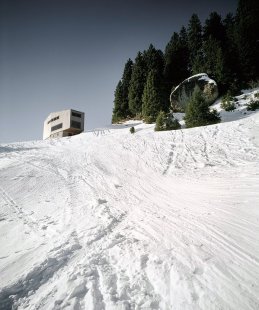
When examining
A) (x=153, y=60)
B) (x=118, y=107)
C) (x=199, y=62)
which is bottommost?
(x=118, y=107)

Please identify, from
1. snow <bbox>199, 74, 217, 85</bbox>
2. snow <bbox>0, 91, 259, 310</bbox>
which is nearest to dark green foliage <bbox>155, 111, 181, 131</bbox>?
snow <bbox>0, 91, 259, 310</bbox>

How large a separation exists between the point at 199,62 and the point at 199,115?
57.7 ft

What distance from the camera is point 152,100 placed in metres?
24.1

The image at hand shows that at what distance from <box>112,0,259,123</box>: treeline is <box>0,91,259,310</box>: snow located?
16.1 m

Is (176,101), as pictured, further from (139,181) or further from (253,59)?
(139,181)

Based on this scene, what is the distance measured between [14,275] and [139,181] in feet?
18.4

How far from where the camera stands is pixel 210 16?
1315 inches

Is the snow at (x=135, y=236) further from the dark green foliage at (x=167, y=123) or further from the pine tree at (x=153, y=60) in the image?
the pine tree at (x=153, y=60)

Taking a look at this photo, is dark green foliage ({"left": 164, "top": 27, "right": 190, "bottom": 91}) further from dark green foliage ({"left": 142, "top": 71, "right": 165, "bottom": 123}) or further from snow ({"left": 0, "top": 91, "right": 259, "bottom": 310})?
snow ({"left": 0, "top": 91, "right": 259, "bottom": 310})

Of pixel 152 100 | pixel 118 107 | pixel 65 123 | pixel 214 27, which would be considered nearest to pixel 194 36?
pixel 214 27

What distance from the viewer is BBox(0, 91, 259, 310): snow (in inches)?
99.2

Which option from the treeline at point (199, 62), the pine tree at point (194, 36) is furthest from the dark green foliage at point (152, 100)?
the pine tree at point (194, 36)

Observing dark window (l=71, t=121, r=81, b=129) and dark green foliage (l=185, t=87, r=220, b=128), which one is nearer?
dark green foliage (l=185, t=87, r=220, b=128)

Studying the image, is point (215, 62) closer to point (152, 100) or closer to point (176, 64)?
point (176, 64)
